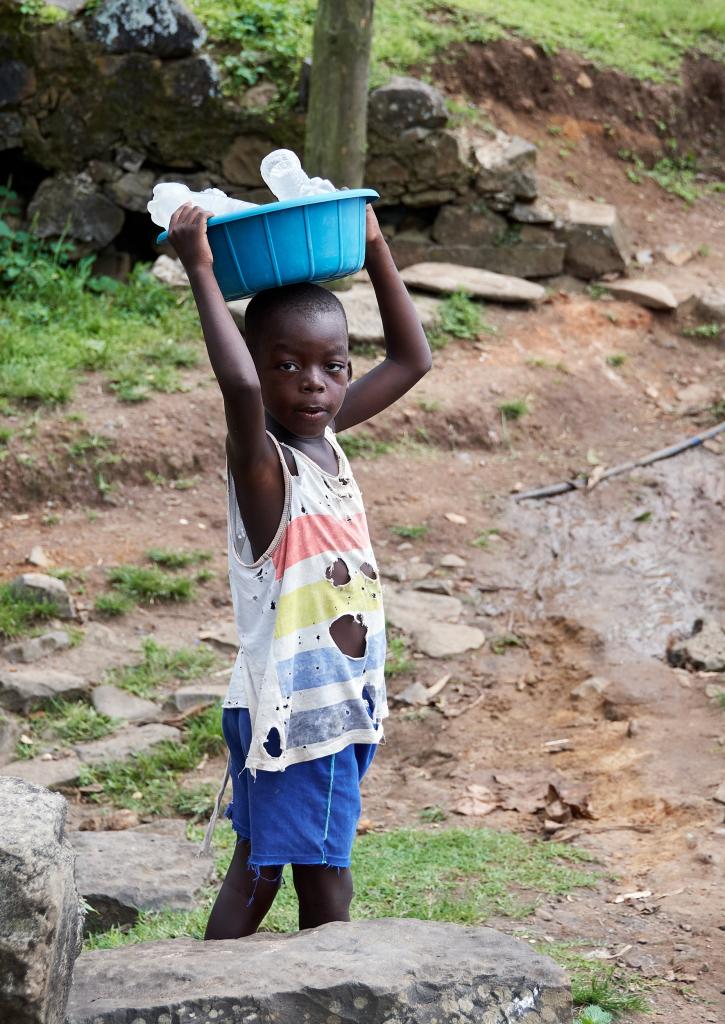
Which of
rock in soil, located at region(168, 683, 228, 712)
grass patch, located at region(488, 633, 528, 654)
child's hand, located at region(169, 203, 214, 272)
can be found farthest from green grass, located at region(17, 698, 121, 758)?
child's hand, located at region(169, 203, 214, 272)

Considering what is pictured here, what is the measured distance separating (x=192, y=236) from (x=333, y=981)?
1.28 m

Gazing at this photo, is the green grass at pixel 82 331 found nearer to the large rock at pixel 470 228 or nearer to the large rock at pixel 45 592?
the large rock at pixel 45 592

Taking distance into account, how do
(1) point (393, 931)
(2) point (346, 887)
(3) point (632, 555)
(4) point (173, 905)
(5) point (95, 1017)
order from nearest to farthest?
1. (5) point (95, 1017)
2. (1) point (393, 931)
3. (2) point (346, 887)
4. (4) point (173, 905)
5. (3) point (632, 555)

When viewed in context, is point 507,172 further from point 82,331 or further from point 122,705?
point 122,705

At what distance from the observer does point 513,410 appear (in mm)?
6910

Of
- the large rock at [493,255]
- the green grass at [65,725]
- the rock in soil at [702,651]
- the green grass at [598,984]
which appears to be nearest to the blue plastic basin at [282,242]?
the green grass at [598,984]

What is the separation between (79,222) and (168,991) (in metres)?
6.64

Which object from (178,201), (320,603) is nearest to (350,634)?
(320,603)

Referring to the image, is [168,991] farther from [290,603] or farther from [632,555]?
[632,555]

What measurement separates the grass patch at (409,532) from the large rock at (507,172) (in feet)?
10.6

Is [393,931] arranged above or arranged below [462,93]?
below

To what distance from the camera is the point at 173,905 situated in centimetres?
299

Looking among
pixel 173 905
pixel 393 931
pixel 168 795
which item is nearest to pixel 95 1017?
pixel 393 931

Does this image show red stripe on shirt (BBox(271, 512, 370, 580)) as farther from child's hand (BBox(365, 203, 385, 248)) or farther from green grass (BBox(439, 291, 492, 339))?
green grass (BBox(439, 291, 492, 339))
